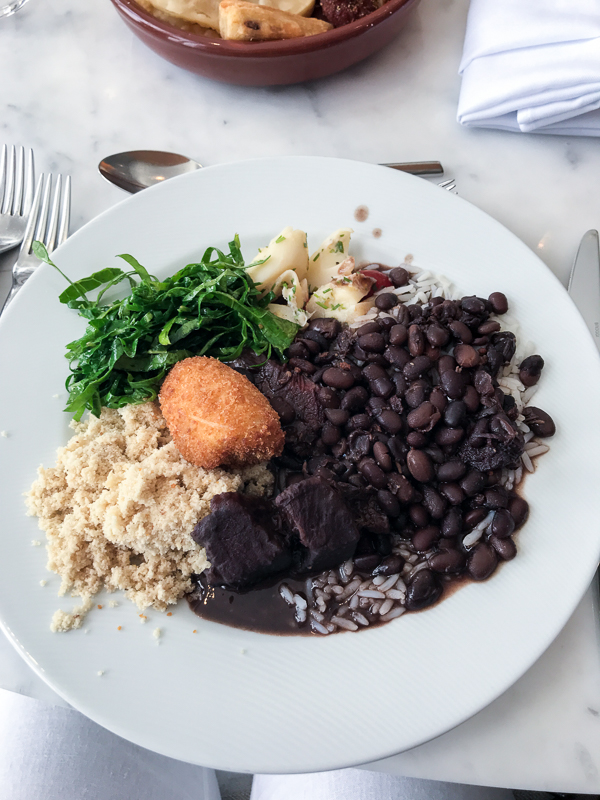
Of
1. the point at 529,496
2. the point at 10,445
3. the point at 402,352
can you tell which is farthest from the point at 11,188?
the point at 529,496

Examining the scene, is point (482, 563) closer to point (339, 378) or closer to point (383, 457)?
point (383, 457)

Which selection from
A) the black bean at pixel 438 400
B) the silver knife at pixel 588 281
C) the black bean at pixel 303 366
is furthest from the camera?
the silver knife at pixel 588 281

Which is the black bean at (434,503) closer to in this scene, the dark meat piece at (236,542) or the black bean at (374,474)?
the black bean at (374,474)

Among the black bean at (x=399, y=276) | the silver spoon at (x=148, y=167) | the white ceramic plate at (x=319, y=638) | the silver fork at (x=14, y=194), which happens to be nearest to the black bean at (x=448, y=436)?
the white ceramic plate at (x=319, y=638)

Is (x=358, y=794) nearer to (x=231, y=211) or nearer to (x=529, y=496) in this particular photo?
(x=529, y=496)

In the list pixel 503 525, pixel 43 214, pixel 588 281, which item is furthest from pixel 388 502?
pixel 43 214
